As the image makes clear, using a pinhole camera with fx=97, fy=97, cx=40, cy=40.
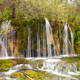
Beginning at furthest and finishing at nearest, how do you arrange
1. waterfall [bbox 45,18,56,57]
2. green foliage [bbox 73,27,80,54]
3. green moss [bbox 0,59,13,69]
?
green foliage [bbox 73,27,80,54] < waterfall [bbox 45,18,56,57] < green moss [bbox 0,59,13,69]

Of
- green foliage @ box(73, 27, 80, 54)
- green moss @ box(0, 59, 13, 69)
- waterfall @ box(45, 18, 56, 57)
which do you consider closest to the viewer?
green moss @ box(0, 59, 13, 69)

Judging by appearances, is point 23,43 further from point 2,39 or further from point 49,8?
point 49,8

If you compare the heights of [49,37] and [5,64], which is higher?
[49,37]

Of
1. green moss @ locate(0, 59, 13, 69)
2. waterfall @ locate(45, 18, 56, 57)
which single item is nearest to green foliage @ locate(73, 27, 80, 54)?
waterfall @ locate(45, 18, 56, 57)

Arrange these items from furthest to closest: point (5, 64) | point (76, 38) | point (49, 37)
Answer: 1. point (76, 38)
2. point (49, 37)
3. point (5, 64)

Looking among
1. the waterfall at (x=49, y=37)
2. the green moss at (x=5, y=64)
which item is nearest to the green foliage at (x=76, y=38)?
the waterfall at (x=49, y=37)

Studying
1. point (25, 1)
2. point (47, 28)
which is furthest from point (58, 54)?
point (25, 1)

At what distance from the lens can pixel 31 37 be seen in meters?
12.7

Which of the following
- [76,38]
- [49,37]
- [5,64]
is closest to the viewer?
[5,64]

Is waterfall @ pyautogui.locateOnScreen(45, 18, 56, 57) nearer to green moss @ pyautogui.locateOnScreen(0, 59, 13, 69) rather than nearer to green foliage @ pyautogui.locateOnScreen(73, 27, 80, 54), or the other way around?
green foliage @ pyautogui.locateOnScreen(73, 27, 80, 54)

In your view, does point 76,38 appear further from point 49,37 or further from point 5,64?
point 5,64

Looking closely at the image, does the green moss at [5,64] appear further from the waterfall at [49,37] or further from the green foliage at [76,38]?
the green foliage at [76,38]

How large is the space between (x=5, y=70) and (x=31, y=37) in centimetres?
556

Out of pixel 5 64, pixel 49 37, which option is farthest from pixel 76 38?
pixel 5 64
